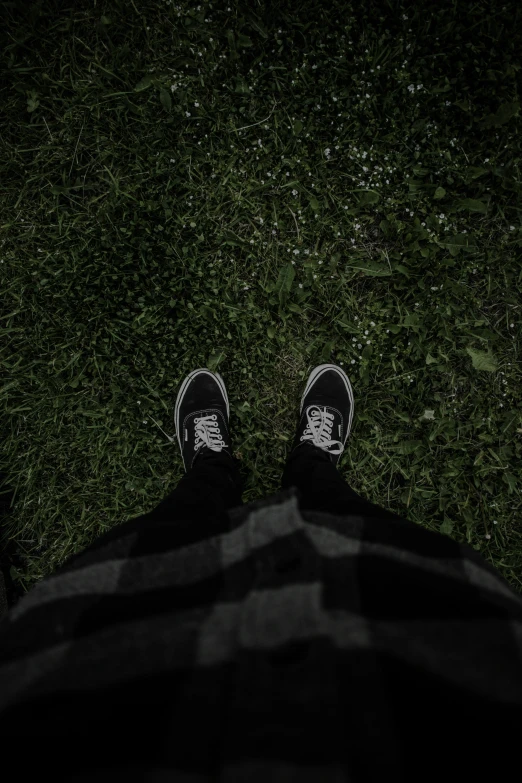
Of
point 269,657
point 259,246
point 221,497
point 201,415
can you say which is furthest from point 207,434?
point 269,657

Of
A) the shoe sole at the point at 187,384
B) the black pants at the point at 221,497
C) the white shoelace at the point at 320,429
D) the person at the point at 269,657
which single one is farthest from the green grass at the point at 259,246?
the person at the point at 269,657

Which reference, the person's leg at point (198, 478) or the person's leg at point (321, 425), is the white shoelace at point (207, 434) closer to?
the person's leg at point (198, 478)

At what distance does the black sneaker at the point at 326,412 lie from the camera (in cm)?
249

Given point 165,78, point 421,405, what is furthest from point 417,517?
point 165,78

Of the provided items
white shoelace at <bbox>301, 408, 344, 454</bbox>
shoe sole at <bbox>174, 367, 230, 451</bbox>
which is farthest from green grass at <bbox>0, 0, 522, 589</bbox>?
white shoelace at <bbox>301, 408, 344, 454</bbox>

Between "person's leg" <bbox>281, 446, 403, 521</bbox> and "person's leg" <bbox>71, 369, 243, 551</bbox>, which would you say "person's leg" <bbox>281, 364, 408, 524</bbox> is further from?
"person's leg" <bbox>71, 369, 243, 551</bbox>

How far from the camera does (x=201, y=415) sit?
98.4 inches

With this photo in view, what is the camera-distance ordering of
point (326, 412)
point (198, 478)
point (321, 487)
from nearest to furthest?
point (321, 487) < point (198, 478) < point (326, 412)

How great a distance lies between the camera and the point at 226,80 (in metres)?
2.48

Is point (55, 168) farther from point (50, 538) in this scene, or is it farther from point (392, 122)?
point (50, 538)

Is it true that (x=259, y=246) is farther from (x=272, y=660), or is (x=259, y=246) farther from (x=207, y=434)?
(x=272, y=660)

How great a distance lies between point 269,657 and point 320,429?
5.17 ft

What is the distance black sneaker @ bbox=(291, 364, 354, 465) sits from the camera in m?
2.49

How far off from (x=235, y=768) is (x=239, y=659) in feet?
0.63
